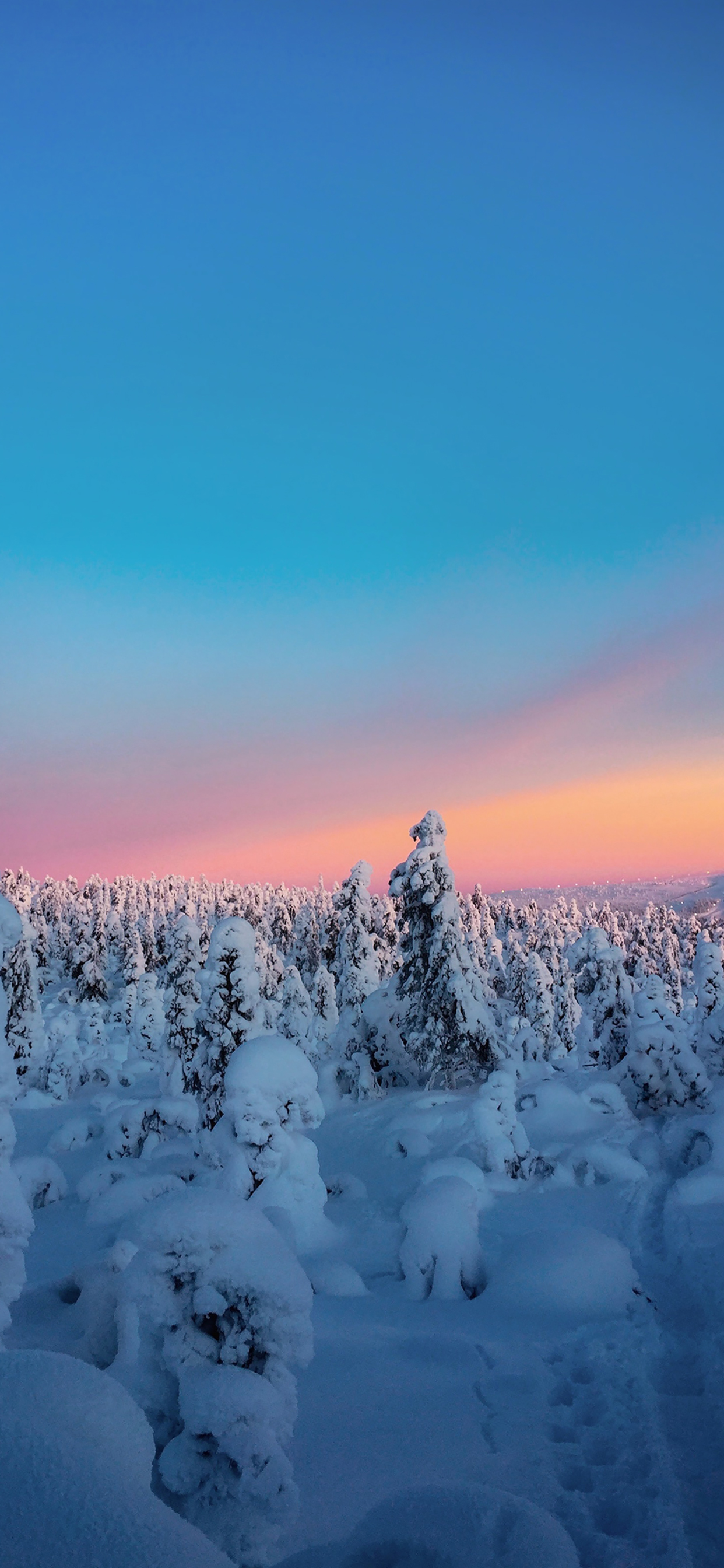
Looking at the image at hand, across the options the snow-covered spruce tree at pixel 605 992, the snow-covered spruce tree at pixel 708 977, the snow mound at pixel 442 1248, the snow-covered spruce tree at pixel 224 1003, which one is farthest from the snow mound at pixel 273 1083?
the snow-covered spruce tree at pixel 605 992

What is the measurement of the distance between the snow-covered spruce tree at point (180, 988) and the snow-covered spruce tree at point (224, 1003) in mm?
11787

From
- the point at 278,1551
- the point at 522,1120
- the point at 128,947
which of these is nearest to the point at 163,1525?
the point at 278,1551

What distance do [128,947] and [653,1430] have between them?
295 feet

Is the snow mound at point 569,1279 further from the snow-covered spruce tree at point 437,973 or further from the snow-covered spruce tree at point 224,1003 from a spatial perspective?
the snow-covered spruce tree at point 437,973

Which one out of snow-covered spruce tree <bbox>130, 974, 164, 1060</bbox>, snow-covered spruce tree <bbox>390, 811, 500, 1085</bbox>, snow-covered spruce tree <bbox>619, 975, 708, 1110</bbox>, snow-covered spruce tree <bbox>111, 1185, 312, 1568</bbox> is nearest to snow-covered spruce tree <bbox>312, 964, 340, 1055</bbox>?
snow-covered spruce tree <bbox>130, 974, 164, 1060</bbox>

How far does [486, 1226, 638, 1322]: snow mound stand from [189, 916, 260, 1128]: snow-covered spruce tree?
9563mm

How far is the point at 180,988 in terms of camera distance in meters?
31.1

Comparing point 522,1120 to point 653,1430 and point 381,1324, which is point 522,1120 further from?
point 653,1430

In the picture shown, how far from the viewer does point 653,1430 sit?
20.0 ft

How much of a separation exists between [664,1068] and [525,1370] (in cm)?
1448

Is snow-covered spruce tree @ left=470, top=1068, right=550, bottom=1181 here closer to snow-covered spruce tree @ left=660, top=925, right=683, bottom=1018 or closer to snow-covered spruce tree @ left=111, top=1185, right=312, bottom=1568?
snow-covered spruce tree @ left=111, top=1185, right=312, bottom=1568

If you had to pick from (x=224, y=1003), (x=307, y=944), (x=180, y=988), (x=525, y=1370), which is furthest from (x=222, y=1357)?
(x=307, y=944)

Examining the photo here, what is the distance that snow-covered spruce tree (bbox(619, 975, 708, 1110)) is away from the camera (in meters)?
19.3

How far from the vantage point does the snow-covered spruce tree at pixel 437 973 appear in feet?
77.8
